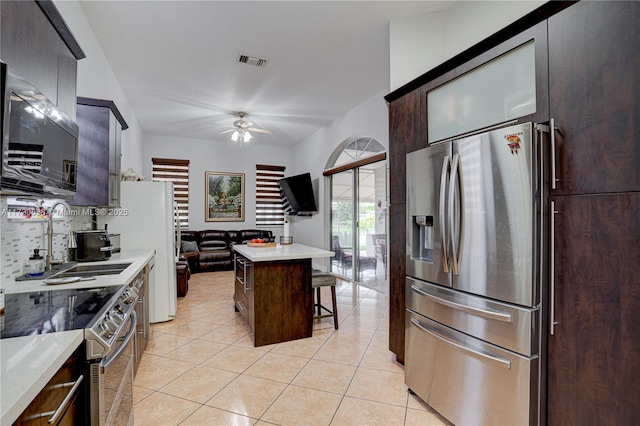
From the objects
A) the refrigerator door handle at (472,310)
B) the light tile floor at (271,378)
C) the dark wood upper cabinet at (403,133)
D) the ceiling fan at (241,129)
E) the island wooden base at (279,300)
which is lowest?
the light tile floor at (271,378)

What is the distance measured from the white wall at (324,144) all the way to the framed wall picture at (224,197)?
57.2 inches

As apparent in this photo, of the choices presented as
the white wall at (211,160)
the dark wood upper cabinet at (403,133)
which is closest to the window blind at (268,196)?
the white wall at (211,160)

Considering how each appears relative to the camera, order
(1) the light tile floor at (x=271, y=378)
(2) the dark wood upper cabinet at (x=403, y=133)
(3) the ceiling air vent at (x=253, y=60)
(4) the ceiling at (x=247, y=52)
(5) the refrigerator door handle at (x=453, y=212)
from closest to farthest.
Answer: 1. (5) the refrigerator door handle at (x=453, y=212)
2. (1) the light tile floor at (x=271, y=378)
3. (2) the dark wood upper cabinet at (x=403, y=133)
4. (4) the ceiling at (x=247, y=52)
5. (3) the ceiling air vent at (x=253, y=60)

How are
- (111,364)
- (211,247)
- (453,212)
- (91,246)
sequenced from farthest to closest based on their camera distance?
(211,247) → (91,246) → (453,212) → (111,364)

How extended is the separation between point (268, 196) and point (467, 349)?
687 centimetres

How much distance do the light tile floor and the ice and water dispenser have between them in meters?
1.00

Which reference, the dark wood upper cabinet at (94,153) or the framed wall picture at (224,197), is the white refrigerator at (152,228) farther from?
the framed wall picture at (224,197)

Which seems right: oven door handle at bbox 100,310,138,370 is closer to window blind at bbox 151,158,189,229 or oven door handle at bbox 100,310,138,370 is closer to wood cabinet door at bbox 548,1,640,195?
wood cabinet door at bbox 548,1,640,195

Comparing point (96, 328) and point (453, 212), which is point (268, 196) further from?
point (96, 328)

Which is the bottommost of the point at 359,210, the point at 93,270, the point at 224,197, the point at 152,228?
the point at 93,270

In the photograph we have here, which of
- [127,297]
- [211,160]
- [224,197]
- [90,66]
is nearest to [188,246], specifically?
[224,197]

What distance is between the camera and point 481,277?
1.68 meters

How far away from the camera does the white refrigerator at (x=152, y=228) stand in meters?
3.47

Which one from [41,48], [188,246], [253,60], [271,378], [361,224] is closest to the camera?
[41,48]
